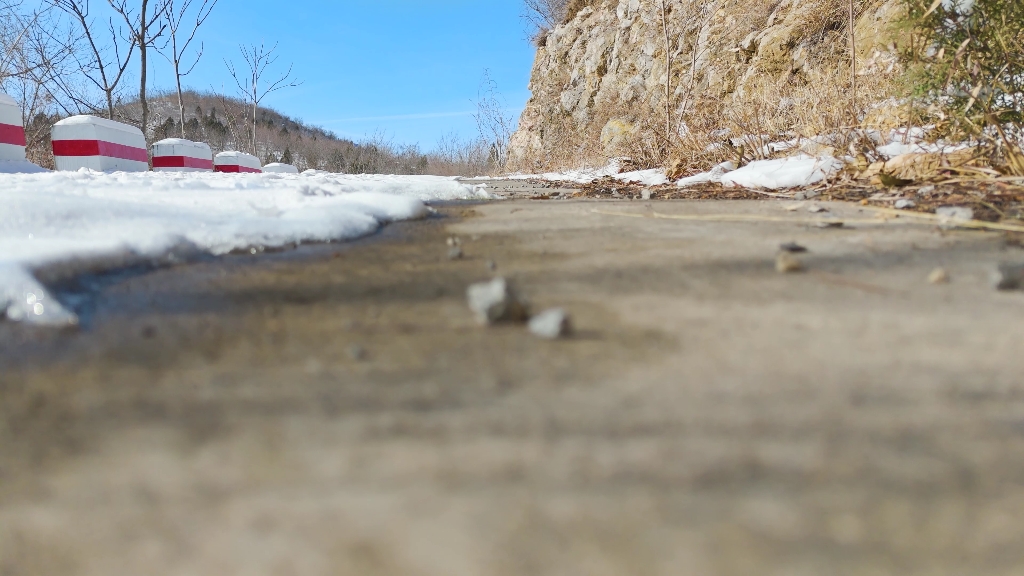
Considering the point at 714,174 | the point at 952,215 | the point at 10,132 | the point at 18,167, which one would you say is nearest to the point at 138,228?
the point at 952,215

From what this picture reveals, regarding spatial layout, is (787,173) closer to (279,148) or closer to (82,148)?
(82,148)

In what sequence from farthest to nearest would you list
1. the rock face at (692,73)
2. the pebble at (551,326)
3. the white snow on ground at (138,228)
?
the rock face at (692,73)
the white snow on ground at (138,228)
the pebble at (551,326)

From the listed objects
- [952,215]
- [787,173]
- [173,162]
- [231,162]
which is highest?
[231,162]

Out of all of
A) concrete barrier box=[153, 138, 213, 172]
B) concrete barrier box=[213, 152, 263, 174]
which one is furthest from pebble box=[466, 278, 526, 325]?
concrete barrier box=[213, 152, 263, 174]

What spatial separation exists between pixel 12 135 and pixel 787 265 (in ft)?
20.2

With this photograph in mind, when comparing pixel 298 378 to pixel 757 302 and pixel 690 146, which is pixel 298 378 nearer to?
pixel 757 302

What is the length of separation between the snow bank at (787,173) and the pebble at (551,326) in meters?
2.49

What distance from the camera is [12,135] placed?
4570 mm

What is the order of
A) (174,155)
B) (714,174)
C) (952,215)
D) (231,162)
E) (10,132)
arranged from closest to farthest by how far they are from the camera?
(952,215) → (714,174) → (10,132) → (174,155) → (231,162)

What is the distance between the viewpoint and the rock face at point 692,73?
164 inches

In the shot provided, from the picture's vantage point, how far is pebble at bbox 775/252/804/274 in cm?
101

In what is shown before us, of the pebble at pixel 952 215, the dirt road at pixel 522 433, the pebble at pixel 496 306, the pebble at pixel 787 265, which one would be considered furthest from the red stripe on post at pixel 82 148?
the pebble at pixel 952 215

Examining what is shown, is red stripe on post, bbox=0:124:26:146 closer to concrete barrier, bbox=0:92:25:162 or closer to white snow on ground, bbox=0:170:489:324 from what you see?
concrete barrier, bbox=0:92:25:162

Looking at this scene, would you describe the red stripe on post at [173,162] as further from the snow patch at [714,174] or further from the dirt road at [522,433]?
the dirt road at [522,433]
